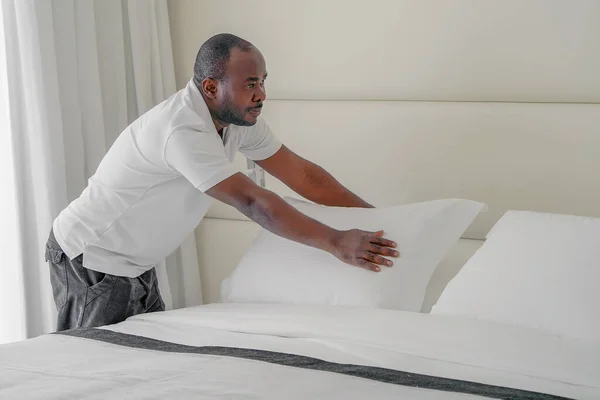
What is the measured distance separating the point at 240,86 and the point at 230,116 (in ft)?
0.31

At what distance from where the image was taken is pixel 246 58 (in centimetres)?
238

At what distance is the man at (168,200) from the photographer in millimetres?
2242

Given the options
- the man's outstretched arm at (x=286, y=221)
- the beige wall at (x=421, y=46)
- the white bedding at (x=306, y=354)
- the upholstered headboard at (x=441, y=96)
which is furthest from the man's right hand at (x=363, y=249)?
the beige wall at (x=421, y=46)

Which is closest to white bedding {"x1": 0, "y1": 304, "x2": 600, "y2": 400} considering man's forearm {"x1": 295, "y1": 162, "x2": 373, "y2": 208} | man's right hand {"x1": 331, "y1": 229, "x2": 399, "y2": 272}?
man's right hand {"x1": 331, "y1": 229, "x2": 399, "y2": 272}

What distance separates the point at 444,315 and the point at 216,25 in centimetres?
161

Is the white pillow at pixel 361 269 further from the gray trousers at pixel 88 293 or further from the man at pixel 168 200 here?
the gray trousers at pixel 88 293

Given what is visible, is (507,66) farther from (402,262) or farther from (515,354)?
(515,354)

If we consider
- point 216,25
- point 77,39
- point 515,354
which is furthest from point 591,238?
point 77,39

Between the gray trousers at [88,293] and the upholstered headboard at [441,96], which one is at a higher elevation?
the upholstered headboard at [441,96]

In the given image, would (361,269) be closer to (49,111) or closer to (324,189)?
(324,189)

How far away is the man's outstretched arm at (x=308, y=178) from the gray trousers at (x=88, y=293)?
566mm

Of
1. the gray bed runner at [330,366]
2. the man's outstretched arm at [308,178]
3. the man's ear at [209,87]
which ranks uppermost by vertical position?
the man's ear at [209,87]

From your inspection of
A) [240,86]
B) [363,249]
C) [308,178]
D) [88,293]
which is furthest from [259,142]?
[88,293]

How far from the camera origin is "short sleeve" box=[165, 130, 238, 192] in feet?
7.29
